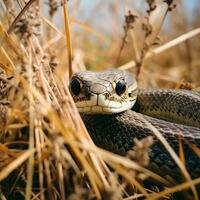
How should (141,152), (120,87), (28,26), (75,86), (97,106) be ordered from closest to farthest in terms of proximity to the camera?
(141,152) → (28,26) → (97,106) → (75,86) → (120,87)

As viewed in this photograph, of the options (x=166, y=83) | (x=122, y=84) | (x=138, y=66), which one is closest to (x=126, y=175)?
(x=122, y=84)

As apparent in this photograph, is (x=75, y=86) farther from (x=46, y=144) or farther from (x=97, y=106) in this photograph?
(x=46, y=144)

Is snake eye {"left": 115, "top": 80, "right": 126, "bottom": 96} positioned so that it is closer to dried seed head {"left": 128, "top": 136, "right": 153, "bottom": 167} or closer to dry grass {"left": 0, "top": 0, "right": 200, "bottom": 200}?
dry grass {"left": 0, "top": 0, "right": 200, "bottom": 200}

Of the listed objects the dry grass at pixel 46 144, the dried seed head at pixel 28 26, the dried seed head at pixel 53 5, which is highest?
the dried seed head at pixel 53 5

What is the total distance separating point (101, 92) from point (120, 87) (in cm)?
31

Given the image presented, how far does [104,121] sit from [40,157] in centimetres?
87

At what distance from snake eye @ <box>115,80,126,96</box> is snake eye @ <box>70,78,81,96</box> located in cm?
29

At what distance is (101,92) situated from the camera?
317 centimetres

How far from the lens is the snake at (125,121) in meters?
2.87

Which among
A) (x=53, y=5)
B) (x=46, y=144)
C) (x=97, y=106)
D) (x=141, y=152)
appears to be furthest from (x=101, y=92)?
(x=53, y=5)

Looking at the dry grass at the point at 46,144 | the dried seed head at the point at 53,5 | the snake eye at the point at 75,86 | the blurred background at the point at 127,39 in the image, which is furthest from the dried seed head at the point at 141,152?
the blurred background at the point at 127,39

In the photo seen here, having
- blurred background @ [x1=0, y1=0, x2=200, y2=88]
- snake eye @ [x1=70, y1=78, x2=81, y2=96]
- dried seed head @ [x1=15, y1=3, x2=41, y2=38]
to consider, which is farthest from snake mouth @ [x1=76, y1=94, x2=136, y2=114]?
blurred background @ [x1=0, y1=0, x2=200, y2=88]

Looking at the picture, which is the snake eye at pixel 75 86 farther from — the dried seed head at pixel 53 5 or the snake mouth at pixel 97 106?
the dried seed head at pixel 53 5

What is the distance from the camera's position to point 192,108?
12.6 feet
